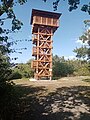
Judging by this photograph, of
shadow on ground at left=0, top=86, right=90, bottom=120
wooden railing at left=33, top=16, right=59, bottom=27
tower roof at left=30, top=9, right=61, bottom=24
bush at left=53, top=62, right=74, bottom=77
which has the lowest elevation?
bush at left=53, top=62, right=74, bottom=77

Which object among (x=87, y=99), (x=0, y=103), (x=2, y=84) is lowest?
(x=87, y=99)

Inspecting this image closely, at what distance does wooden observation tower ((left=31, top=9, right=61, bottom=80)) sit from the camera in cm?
3416

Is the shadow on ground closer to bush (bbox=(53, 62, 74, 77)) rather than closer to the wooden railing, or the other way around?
the wooden railing

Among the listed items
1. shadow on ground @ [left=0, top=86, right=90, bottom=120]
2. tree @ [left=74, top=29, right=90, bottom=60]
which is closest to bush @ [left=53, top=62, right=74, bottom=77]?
tree @ [left=74, top=29, right=90, bottom=60]

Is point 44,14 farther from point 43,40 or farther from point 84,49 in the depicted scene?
point 84,49

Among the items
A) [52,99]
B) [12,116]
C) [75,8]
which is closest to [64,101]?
[52,99]

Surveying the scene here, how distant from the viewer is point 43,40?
34.9m

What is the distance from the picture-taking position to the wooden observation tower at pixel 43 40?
34156 mm

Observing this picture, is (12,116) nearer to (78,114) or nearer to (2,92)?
(2,92)

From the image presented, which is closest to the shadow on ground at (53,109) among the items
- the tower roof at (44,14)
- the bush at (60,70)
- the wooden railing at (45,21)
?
the wooden railing at (45,21)

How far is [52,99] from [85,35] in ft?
137

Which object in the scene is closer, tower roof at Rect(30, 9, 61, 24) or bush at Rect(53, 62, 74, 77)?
tower roof at Rect(30, 9, 61, 24)

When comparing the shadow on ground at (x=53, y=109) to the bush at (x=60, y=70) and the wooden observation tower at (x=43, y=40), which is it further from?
the bush at (x=60, y=70)

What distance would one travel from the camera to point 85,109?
1261 centimetres
